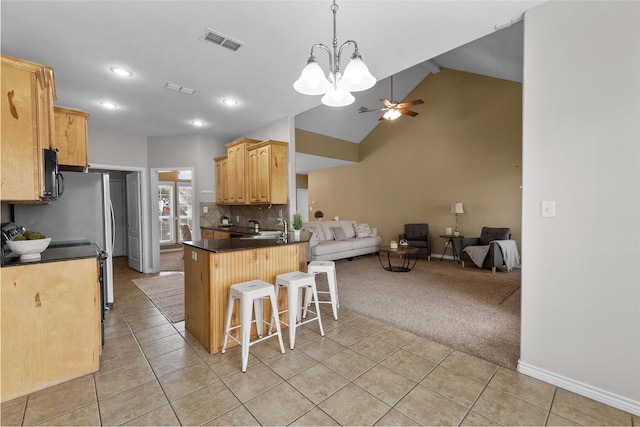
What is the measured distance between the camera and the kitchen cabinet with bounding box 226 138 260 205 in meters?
4.96

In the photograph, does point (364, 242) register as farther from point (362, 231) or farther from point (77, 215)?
point (77, 215)

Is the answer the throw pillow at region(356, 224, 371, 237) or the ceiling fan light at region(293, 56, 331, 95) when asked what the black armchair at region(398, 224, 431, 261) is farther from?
the ceiling fan light at region(293, 56, 331, 95)

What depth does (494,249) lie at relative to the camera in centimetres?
506

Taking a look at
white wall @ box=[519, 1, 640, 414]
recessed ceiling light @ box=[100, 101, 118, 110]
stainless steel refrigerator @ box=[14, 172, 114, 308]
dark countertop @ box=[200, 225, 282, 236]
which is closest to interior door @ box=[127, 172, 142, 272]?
dark countertop @ box=[200, 225, 282, 236]

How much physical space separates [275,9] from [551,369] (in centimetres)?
319

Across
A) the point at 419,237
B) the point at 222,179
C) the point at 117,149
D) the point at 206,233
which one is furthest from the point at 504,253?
the point at 117,149

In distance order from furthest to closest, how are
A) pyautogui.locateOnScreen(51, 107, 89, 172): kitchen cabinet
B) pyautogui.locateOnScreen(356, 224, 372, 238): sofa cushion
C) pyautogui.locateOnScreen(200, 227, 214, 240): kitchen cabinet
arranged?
pyautogui.locateOnScreen(356, 224, 372, 238): sofa cushion
pyautogui.locateOnScreen(200, 227, 214, 240): kitchen cabinet
pyautogui.locateOnScreen(51, 107, 89, 172): kitchen cabinet

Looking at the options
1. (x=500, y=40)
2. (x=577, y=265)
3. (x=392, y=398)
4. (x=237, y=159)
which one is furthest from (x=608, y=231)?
(x=237, y=159)

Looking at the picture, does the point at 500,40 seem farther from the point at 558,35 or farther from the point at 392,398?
the point at 392,398

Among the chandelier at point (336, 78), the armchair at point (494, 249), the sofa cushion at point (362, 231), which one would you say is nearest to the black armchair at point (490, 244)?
the armchair at point (494, 249)

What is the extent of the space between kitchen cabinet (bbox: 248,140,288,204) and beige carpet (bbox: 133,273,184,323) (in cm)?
183

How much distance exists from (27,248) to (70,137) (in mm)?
2018

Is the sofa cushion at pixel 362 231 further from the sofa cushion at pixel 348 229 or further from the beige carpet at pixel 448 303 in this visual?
the beige carpet at pixel 448 303

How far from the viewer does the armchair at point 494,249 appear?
5.08m
